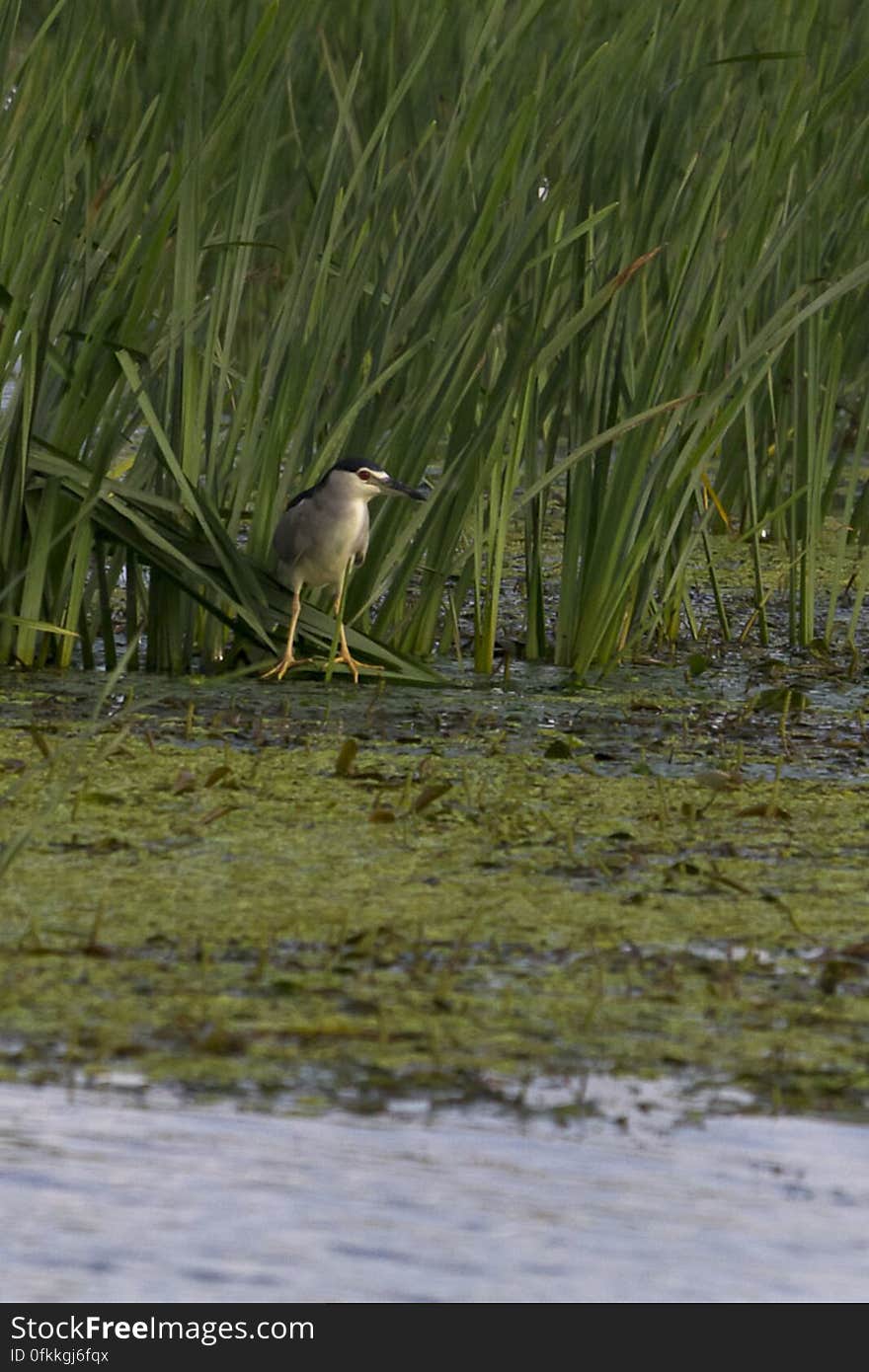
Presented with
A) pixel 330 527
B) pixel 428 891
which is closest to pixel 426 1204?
pixel 428 891

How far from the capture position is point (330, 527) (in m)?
5.39

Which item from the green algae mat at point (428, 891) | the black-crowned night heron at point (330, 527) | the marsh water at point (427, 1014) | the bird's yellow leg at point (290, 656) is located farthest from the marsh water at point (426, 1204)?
the bird's yellow leg at point (290, 656)

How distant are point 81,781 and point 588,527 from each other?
1694mm

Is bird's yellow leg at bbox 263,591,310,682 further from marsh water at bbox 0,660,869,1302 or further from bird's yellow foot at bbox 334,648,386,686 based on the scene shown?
marsh water at bbox 0,660,869,1302

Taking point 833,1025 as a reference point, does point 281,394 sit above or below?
above

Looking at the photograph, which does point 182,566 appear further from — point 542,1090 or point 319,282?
point 542,1090

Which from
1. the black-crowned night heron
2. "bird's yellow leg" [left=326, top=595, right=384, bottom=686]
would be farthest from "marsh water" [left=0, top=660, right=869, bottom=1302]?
the black-crowned night heron

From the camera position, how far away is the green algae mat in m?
3.28

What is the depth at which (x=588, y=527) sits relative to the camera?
5.96 m

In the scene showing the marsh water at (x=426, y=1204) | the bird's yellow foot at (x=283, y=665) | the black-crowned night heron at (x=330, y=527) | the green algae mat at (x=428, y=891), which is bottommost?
the marsh water at (x=426, y=1204)

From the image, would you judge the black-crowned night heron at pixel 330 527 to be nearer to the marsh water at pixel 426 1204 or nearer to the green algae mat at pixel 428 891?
the green algae mat at pixel 428 891

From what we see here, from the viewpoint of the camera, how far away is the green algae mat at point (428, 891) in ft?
10.8

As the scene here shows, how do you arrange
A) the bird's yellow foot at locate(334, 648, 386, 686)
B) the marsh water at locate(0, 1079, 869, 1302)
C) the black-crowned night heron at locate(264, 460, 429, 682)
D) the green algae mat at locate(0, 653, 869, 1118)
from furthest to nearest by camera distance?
the bird's yellow foot at locate(334, 648, 386, 686) < the black-crowned night heron at locate(264, 460, 429, 682) < the green algae mat at locate(0, 653, 869, 1118) < the marsh water at locate(0, 1079, 869, 1302)

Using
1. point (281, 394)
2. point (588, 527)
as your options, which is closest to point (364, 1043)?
point (281, 394)
